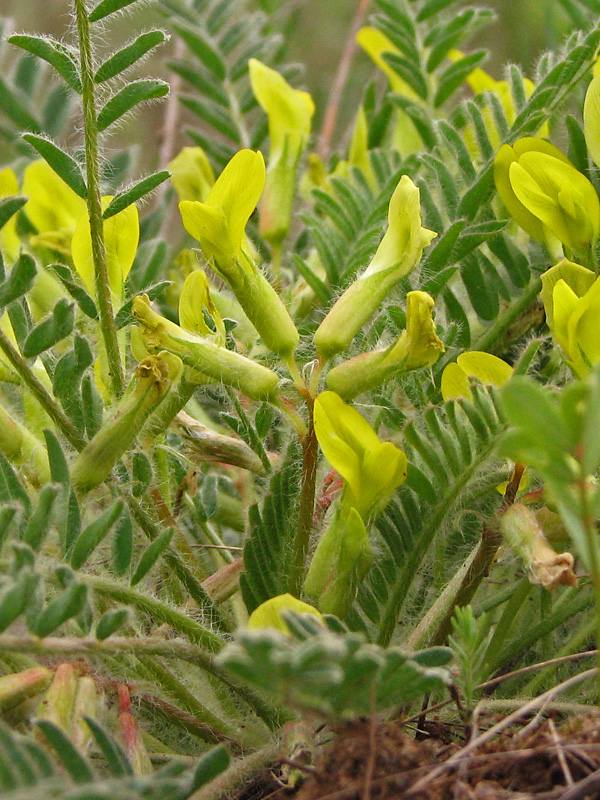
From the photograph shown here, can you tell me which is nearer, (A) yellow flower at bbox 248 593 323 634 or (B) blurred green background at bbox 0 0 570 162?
(A) yellow flower at bbox 248 593 323 634

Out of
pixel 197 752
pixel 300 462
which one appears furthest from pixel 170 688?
pixel 300 462

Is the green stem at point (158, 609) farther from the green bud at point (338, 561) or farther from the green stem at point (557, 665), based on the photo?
the green stem at point (557, 665)

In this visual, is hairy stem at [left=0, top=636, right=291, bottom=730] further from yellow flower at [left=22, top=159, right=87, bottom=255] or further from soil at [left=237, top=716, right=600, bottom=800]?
yellow flower at [left=22, top=159, right=87, bottom=255]

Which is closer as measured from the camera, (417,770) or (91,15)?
(417,770)

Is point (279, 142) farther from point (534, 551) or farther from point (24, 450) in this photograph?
point (534, 551)

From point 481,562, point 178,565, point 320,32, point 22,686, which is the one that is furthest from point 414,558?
point 320,32

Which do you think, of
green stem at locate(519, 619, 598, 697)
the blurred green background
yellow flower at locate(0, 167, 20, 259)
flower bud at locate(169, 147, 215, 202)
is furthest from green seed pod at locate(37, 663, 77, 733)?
the blurred green background

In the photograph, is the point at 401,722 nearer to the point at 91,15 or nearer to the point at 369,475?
the point at 369,475
